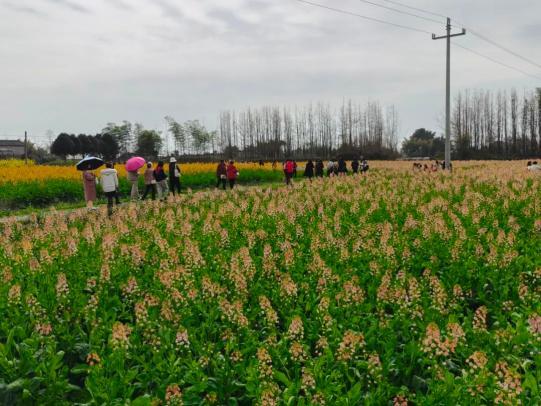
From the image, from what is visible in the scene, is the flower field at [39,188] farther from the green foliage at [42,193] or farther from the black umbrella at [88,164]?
the black umbrella at [88,164]

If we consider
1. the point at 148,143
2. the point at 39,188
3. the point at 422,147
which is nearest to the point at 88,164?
the point at 39,188

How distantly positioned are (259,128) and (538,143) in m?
41.1

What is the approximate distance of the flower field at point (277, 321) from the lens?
11.2 feet

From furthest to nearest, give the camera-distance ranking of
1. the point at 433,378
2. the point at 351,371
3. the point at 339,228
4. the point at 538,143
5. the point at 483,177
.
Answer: the point at 538,143
the point at 483,177
the point at 339,228
the point at 351,371
the point at 433,378

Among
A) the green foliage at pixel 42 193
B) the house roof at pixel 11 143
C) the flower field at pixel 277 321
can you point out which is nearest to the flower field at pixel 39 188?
the green foliage at pixel 42 193

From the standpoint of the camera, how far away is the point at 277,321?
14.6 ft

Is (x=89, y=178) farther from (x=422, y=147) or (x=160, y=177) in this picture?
(x=422, y=147)

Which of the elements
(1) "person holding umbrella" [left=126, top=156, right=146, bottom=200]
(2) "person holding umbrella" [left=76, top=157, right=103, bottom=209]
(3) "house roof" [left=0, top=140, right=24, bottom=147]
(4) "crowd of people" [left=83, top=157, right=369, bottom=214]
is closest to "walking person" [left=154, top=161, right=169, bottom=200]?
(4) "crowd of people" [left=83, top=157, right=369, bottom=214]

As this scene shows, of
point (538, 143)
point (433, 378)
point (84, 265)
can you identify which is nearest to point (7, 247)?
point (84, 265)

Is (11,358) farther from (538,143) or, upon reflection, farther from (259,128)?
(538,143)

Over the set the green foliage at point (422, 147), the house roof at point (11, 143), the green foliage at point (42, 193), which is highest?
the house roof at point (11, 143)

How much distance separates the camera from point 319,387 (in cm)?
323

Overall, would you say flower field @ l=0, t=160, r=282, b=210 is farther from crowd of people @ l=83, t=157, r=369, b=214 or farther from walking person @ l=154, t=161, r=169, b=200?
walking person @ l=154, t=161, r=169, b=200

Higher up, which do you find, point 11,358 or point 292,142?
A: point 292,142
